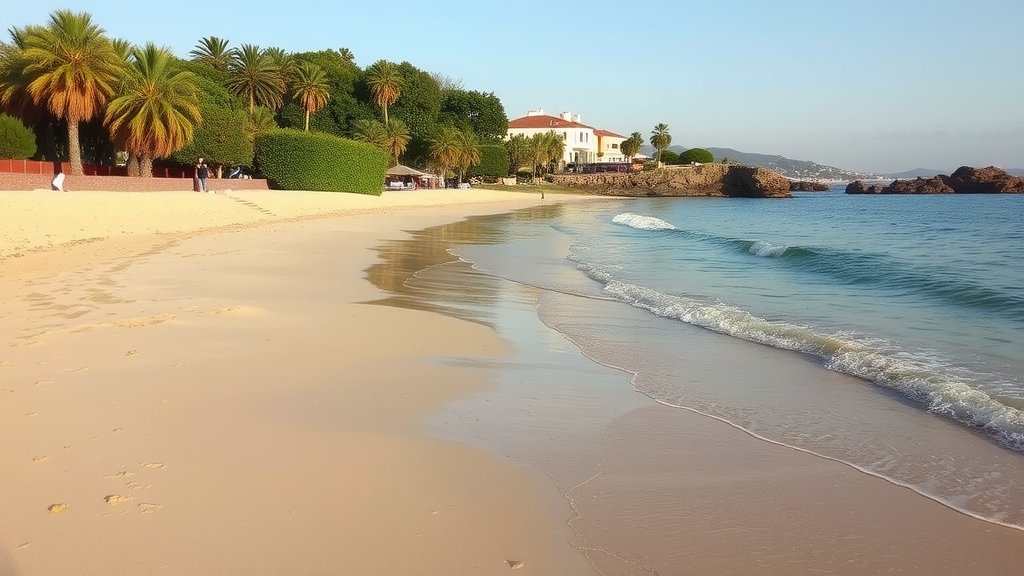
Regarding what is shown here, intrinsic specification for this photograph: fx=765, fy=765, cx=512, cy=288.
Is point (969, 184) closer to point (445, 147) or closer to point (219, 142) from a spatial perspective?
point (445, 147)

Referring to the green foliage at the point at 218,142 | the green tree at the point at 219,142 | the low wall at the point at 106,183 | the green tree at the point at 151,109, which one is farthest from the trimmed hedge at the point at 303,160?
the green tree at the point at 151,109

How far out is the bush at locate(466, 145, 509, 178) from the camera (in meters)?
82.6

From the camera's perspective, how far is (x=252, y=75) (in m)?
55.6

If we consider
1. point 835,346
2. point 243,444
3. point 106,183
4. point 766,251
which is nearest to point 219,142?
point 106,183

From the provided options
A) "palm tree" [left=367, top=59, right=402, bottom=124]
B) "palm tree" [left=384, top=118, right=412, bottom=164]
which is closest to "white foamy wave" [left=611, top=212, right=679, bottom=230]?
"palm tree" [left=384, top=118, right=412, bottom=164]

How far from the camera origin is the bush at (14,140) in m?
30.6

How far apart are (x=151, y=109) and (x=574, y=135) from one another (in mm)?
94957

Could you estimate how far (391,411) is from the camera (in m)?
5.98

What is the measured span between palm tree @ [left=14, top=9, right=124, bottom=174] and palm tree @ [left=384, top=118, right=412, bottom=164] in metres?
34.7

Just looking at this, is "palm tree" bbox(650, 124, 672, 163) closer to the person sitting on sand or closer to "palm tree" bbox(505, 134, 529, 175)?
"palm tree" bbox(505, 134, 529, 175)

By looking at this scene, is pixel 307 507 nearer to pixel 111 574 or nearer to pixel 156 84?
pixel 111 574

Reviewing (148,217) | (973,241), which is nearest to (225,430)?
(148,217)

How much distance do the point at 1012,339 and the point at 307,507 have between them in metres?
9.49

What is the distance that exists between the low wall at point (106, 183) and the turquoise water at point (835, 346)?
15.8 metres
